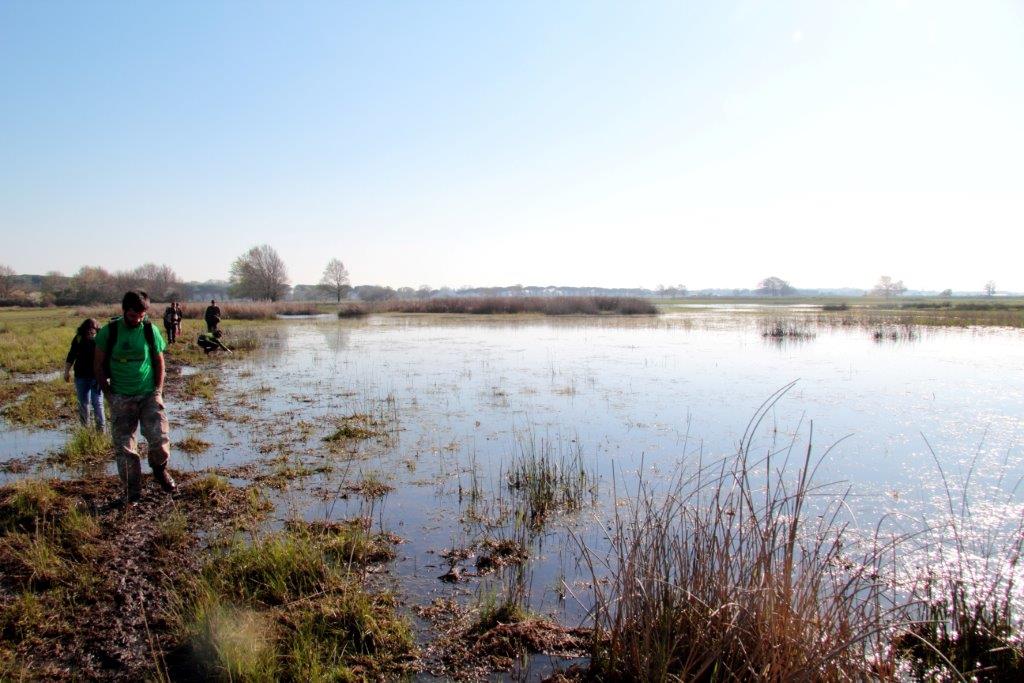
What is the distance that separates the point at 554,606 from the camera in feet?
14.9

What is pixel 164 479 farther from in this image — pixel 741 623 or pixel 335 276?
pixel 335 276

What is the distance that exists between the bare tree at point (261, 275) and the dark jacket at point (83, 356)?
2584 inches

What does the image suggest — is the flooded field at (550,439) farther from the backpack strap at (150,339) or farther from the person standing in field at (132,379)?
the backpack strap at (150,339)

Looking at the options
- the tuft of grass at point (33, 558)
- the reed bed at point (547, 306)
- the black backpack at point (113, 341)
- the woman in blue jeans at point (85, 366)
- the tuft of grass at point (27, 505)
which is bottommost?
the tuft of grass at point (33, 558)

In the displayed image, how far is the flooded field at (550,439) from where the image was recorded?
573 centimetres

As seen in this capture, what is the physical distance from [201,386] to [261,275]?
2367 inches

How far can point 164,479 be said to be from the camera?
6.39 m

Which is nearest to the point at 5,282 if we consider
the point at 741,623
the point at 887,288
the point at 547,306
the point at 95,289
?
the point at 95,289

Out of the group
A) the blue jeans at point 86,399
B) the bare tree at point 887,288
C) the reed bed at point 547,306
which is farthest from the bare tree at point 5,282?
the bare tree at point 887,288

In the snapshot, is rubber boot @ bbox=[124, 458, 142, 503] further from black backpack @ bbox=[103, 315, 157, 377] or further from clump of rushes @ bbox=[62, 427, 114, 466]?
clump of rushes @ bbox=[62, 427, 114, 466]

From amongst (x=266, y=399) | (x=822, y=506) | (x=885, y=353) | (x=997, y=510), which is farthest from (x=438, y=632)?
(x=885, y=353)

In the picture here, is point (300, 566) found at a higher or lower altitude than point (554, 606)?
higher

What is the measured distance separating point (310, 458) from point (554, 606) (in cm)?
509

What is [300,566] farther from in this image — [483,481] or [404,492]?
[483,481]
